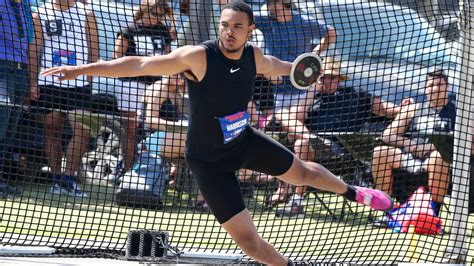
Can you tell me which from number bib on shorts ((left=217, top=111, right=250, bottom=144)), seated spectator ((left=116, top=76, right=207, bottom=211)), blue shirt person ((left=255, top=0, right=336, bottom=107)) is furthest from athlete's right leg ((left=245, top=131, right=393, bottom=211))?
seated spectator ((left=116, top=76, right=207, bottom=211))

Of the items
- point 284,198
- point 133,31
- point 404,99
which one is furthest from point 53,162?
point 404,99

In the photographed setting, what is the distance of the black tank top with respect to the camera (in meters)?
6.07

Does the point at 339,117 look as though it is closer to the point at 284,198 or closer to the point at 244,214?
the point at 284,198

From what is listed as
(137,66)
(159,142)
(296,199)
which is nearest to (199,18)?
(159,142)

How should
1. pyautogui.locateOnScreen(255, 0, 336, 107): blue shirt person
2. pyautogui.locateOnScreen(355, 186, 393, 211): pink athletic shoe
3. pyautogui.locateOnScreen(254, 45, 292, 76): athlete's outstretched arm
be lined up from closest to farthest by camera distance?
pyautogui.locateOnScreen(254, 45, 292, 76): athlete's outstretched arm < pyautogui.locateOnScreen(355, 186, 393, 211): pink athletic shoe < pyautogui.locateOnScreen(255, 0, 336, 107): blue shirt person

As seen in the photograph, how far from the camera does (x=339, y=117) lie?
9352 mm

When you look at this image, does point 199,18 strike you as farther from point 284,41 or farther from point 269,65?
point 269,65

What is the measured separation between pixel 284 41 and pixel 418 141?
1.70 m

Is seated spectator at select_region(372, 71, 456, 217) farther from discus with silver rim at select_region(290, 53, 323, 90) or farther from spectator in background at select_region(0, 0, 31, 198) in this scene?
spectator in background at select_region(0, 0, 31, 198)

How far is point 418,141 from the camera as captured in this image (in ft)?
30.6

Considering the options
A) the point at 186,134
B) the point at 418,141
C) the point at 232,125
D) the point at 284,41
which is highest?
the point at 284,41

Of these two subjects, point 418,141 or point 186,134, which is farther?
point 418,141

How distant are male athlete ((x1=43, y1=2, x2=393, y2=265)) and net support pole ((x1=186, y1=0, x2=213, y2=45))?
2.31 metres

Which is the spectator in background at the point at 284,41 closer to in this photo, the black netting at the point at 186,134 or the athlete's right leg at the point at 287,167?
the black netting at the point at 186,134
